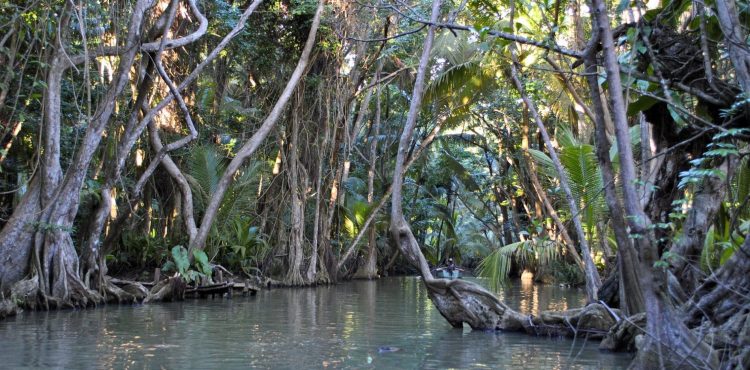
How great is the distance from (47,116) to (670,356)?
9353 millimetres

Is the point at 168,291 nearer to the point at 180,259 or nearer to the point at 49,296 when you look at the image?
the point at 180,259

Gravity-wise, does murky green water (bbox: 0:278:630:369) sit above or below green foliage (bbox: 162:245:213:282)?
below

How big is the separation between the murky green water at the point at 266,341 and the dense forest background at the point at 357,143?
0.73 metres

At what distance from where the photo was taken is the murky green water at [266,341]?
677 cm

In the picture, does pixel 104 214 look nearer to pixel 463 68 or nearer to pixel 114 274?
pixel 114 274

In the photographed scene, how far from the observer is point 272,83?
1803cm

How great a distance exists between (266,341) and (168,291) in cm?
523

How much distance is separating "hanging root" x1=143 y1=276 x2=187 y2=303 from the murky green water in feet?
1.26

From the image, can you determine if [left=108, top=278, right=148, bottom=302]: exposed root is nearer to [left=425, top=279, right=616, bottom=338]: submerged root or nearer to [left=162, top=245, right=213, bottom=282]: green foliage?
[left=162, top=245, right=213, bottom=282]: green foliage

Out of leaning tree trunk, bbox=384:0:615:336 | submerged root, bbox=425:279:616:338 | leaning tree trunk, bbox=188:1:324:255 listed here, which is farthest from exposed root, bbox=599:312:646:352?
leaning tree trunk, bbox=188:1:324:255

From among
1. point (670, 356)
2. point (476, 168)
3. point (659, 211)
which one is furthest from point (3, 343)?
point (476, 168)

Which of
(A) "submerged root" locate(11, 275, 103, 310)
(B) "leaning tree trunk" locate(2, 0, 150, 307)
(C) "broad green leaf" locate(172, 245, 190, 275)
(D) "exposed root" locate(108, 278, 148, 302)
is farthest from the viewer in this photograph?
(C) "broad green leaf" locate(172, 245, 190, 275)

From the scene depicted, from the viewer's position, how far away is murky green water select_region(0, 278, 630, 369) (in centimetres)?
677

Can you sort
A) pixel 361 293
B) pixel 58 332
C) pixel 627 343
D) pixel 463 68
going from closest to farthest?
pixel 627 343
pixel 58 332
pixel 463 68
pixel 361 293
